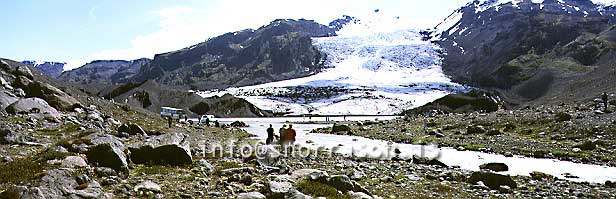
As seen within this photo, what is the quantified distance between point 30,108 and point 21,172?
29844mm

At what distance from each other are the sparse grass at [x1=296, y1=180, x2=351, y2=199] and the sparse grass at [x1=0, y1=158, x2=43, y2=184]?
23.1 feet

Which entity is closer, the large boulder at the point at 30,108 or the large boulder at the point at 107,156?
the large boulder at the point at 107,156

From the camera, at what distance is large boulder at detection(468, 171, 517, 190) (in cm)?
1998

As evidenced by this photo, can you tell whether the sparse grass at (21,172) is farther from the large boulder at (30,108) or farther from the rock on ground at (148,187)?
the large boulder at (30,108)

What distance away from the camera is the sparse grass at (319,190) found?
47.9ft

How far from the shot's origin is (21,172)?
13.6 metres

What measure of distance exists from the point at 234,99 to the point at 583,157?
147 m

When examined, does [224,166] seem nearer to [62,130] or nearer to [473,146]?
[62,130]

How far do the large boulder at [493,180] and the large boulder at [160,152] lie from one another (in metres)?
11.8

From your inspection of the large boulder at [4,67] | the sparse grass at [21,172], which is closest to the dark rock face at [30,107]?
the large boulder at [4,67]

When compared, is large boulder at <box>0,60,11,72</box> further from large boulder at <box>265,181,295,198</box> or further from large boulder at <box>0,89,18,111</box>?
large boulder at <box>265,181,295,198</box>

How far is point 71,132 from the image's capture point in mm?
31266

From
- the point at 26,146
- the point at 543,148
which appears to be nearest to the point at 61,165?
the point at 26,146

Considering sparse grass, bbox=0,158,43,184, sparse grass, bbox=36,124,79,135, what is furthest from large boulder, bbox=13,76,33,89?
sparse grass, bbox=0,158,43,184
